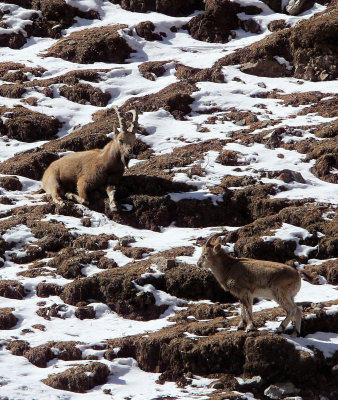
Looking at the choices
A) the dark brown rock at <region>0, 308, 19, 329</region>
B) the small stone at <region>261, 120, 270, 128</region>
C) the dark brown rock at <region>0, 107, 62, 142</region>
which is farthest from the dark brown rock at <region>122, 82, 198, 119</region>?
the dark brown rock at <region>0, 308, 19, 329</region>

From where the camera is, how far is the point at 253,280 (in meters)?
10.4

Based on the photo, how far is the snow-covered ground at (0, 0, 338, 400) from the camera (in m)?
9.64

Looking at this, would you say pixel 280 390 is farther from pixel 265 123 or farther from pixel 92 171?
pixel 265 123

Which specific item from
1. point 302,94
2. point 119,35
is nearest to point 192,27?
point 119,35

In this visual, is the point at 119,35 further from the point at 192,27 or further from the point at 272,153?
the point at 272,153

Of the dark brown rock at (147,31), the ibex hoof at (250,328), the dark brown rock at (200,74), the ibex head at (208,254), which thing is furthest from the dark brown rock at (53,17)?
the ibex hoof at (250,328)

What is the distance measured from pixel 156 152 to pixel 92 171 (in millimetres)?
2700

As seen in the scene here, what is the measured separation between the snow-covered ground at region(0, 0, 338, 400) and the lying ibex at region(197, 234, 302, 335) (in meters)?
0.67

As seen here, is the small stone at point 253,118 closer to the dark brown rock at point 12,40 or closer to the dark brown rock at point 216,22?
the dark brown rock at point 216,22

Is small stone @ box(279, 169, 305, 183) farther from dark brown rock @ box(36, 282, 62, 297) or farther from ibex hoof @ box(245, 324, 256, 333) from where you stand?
ibex hoof @ box(245, 324, 256, 333)

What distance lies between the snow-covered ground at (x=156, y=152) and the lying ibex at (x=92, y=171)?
73 cm

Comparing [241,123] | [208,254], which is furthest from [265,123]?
[208,254]

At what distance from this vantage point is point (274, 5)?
2947 centimetres

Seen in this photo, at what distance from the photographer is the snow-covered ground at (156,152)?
9641mm
